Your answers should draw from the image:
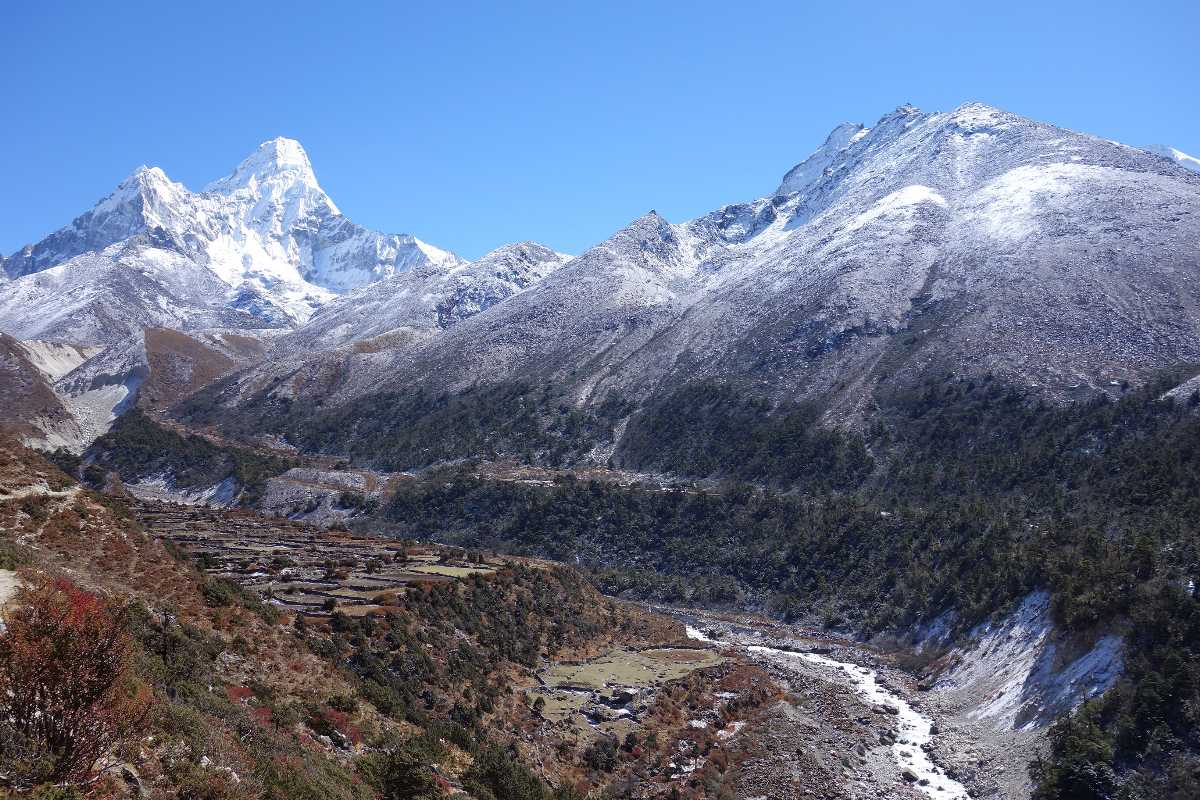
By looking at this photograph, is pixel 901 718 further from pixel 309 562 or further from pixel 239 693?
pixel 309 562

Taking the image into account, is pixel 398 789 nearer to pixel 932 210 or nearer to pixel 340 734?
pixel 340 734

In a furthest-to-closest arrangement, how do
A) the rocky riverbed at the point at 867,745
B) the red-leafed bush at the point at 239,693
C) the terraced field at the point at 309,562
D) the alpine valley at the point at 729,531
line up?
the terraced field at the point at 309,562 < the rocky riverbed at the point at 867,745 < the alpine valley at the point at 729,531 < the red-leafed bush at the point at 239,693

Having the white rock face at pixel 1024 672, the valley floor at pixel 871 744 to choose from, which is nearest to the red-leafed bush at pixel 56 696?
the valley floor at pixel 871 744

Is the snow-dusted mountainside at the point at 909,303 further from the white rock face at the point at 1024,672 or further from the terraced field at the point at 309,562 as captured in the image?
the terraced field at the point at 309,562

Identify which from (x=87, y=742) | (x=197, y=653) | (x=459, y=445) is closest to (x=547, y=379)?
(x=459, y=445)

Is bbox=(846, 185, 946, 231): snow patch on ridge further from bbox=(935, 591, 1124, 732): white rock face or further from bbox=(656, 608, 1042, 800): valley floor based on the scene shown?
bbox=(656, 608, 1042, 800): valley floor

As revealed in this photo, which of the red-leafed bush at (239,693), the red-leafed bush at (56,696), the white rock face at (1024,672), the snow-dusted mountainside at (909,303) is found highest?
the snow-dusted mountainside at (909,303)

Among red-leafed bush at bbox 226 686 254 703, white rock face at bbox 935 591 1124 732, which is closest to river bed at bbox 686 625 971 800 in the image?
white rock face at bbox 935 591 1124 732

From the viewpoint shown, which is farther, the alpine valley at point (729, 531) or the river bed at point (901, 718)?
the river bed at point (901, 718)
